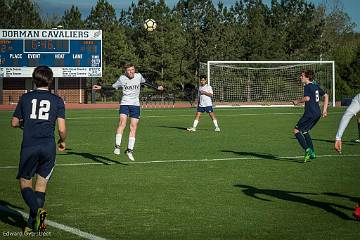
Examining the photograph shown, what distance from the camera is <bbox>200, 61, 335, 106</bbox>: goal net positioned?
2014 inches

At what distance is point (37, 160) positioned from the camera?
7.82 metres

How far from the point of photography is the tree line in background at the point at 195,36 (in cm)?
6838

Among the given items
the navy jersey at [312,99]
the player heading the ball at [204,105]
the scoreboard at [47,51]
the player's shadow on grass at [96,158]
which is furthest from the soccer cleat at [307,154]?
the scoreboard at [47,51]

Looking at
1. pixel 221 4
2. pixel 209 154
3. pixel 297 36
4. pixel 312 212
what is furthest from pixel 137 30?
pixel 312 212

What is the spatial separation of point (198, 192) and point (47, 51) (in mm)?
41261

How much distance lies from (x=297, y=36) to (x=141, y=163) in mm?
63012

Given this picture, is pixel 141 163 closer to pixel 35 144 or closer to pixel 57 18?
pixel 35 144

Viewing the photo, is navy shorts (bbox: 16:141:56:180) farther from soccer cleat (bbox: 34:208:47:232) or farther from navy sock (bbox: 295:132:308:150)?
navy sock (bbox: 295:132:308:150)

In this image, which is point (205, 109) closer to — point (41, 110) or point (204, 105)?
point (204, 105)

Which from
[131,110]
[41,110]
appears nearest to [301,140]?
[131,110]

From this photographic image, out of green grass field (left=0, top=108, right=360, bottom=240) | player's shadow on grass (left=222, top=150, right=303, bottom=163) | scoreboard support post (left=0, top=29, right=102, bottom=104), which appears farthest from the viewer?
Answer: scoreboard support post (left=0, top=29, right=102, bottom=104)

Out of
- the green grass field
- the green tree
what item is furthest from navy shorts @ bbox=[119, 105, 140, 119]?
the green tree

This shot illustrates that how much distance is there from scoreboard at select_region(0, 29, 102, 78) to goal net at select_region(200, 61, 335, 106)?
9.09 meters

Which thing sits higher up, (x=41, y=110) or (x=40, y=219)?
(x=41, y=110)
